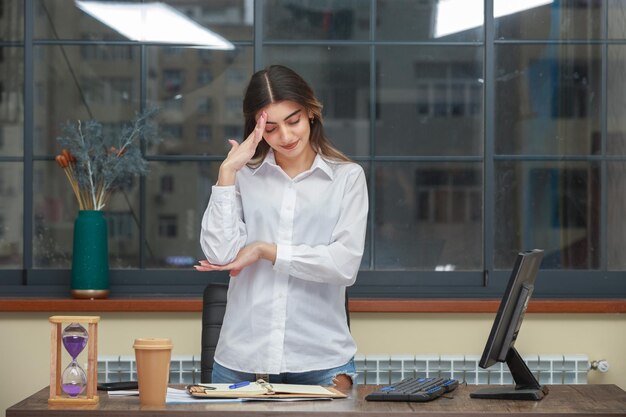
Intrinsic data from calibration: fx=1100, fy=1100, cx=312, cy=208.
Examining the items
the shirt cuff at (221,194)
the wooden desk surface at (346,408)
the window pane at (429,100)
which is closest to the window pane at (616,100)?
the window pane at (429,100)

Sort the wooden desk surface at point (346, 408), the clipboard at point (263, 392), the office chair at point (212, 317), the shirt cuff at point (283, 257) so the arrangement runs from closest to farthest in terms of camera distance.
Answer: the wooden desk surface at point (346, 408), the clipboard at point (263, 392), the shirt cuff at point (283, 257), the office chair at point (212, 317)

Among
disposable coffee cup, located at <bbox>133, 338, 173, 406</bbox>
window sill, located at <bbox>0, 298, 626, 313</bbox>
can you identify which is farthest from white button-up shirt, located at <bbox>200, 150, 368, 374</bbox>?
window sill, located at <bbox>0, 298, 626, 313</bbox>

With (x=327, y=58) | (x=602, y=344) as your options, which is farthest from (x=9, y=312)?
(x=602, y=344)

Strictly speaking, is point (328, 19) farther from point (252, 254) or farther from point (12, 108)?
point (252, 254)

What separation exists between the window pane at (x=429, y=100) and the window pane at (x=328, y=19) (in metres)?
0.14

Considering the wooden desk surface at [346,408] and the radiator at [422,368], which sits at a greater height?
the wooden desk surface at [346,408]

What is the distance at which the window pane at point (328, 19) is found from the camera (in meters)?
4.44

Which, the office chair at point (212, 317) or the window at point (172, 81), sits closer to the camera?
the office chair at point (212, 317)

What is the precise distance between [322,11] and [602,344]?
67.5 inches

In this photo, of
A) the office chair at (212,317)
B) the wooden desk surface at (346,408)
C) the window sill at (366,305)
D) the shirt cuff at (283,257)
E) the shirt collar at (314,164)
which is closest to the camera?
the wooden desk surface at (346,408)

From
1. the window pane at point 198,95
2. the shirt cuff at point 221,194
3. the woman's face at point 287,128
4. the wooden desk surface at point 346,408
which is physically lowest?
the wooden desk surface at point 346,408

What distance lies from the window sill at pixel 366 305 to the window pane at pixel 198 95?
2.21 ft

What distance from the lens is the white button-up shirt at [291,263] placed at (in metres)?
2.69

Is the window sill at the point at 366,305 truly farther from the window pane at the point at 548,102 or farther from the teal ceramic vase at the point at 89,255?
the window pane at the point at 548,102
